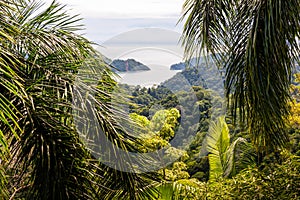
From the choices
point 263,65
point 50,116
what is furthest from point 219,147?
point 50,116

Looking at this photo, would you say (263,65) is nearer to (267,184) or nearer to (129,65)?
(267,184)

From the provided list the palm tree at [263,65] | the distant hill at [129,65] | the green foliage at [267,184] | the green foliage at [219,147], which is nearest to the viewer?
the palm tree at [263,65]

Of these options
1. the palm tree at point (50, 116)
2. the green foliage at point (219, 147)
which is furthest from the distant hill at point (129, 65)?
the green foliage at point (219, 147)

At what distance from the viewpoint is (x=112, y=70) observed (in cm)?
329

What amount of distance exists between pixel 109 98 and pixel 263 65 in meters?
1.01

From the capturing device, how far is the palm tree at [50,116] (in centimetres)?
239

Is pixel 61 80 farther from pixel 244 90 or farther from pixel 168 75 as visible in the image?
pixel 168 75

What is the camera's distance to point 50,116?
2.42 metres

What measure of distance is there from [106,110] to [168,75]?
197 centimetres

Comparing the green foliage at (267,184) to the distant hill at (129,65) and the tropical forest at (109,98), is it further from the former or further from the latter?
the distant hill at (129,65)

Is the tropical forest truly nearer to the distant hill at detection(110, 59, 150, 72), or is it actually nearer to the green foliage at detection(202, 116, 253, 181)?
the distant hill at detection(110, 59, 150, 72)

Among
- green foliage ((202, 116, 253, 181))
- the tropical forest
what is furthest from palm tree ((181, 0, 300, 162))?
green foliage ((202, 116, 253, 181))

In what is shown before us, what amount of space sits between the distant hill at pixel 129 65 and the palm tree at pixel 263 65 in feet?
3.30

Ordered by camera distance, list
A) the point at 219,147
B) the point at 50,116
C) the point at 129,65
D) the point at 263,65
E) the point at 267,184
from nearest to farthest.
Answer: the point at 50,116 < the point at 263,65 < the point at 267,184 < the point at 129,65 < the point at 219,147
